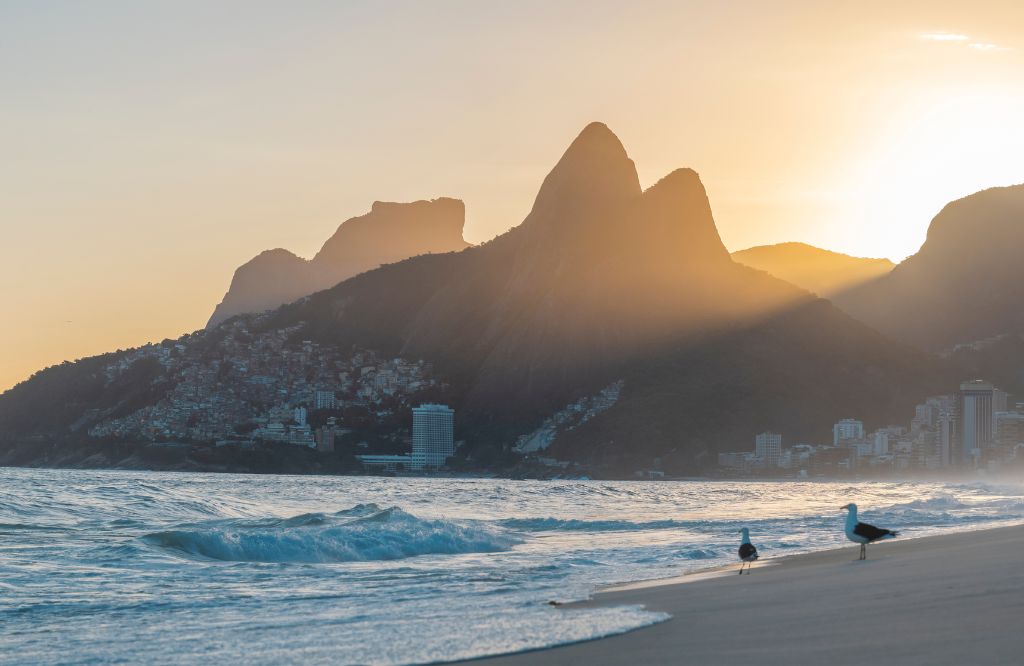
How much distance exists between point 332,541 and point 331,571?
513cm

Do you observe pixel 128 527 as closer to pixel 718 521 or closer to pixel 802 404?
pixel 718 521

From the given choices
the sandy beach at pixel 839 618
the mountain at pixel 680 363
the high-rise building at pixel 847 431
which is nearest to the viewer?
the sandy beach at pixel 839 618

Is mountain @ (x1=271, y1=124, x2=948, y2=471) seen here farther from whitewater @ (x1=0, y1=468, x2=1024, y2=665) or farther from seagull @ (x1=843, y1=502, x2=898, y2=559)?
seagull @ (x1=843, y1=502, x2=898, y2=559)

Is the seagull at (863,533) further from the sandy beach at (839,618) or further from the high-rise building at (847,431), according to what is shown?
the high-rise building at (847,431)

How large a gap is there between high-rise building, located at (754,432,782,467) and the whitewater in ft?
381

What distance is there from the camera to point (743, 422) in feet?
543

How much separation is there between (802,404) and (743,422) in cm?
1103

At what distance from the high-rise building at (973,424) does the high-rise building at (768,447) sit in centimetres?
2800

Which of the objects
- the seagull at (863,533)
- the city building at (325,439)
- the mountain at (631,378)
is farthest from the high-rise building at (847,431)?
the seagull at (863,533)

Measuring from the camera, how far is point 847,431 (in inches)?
6481

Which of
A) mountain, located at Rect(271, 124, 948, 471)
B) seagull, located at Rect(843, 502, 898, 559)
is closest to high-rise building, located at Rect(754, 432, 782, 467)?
mountain, located at Rect(271, 124, 948, 471)

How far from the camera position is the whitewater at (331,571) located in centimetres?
1252

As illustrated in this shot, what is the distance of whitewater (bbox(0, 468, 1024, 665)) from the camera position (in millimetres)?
12523

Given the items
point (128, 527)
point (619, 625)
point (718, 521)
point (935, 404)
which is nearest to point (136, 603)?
point (619, 625)
